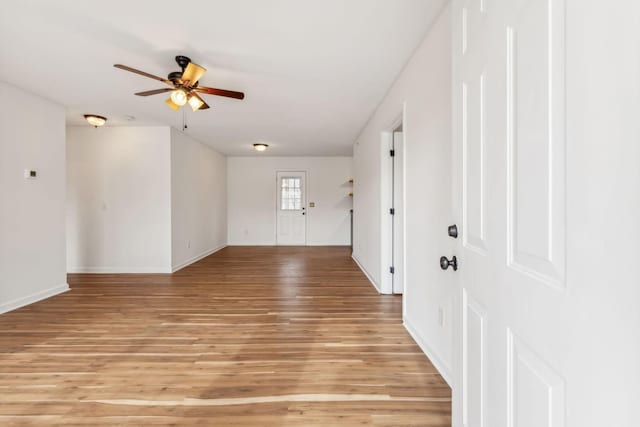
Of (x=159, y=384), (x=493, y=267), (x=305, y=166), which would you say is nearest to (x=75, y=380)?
(x=159, y=384)

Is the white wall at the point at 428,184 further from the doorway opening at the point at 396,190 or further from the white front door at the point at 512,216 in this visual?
the white front door at the point at 512,216

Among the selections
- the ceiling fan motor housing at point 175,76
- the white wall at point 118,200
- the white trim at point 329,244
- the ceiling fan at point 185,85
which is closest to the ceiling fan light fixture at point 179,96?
the ceiling fan at point 185,85

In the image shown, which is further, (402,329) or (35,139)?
(35,139)

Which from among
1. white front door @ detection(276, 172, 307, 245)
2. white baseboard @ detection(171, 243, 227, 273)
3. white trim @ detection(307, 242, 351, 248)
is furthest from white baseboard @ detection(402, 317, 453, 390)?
white front door @ detection(276, 172, 307, 245)

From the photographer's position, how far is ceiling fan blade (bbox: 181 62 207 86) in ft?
8.27

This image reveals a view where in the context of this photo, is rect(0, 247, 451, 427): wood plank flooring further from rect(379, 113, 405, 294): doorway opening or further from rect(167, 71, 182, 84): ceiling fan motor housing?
rect(167, 71, 182, 84): ceiling fan motor housing

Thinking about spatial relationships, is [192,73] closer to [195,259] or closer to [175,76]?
[175,76]

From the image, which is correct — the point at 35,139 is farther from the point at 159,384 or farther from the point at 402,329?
the point at 402,329

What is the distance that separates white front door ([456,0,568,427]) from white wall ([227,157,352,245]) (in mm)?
7013

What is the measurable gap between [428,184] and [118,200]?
4.93 meters

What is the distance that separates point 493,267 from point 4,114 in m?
4.57

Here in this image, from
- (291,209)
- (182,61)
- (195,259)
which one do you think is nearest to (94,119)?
(182,61)

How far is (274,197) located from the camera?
8.23 m

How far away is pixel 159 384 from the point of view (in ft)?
6.40
